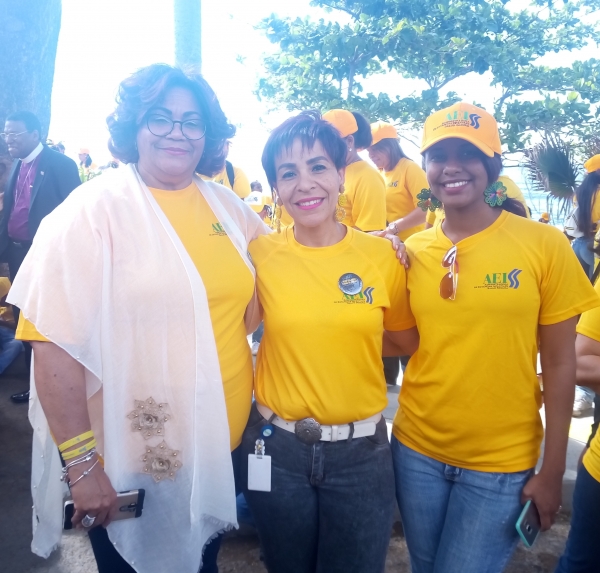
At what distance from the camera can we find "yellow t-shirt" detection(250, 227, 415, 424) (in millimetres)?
1760

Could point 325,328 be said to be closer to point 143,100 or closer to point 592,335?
point 592,335

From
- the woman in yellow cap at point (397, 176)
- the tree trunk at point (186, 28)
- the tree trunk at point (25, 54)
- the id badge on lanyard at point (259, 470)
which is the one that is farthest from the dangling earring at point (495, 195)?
the tree trunk at point (25, 54)

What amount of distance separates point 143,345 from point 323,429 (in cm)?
67

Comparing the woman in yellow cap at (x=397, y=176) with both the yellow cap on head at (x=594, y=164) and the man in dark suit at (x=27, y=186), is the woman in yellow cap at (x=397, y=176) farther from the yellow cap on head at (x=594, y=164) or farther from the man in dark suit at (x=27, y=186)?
the man in dark suit at (x=27, y=186)

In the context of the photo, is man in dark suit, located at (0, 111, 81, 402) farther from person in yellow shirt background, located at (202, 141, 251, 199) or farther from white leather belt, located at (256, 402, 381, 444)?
white leather belt, located at (256, 402, 381, 444)

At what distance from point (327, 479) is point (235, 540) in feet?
4.66

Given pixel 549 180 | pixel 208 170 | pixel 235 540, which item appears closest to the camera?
pixel 208 170

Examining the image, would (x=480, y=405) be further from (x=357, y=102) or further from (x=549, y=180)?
(x=357, y=102)

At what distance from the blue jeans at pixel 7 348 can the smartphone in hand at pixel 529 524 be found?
450 cm

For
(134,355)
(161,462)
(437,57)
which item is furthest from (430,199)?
(437,57)

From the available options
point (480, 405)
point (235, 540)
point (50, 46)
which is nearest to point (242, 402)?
point (480, 405)

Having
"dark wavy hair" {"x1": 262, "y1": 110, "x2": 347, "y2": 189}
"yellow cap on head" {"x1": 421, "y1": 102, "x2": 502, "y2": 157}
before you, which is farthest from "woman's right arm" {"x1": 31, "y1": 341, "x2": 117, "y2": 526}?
"yellow cap on head" {"x1": 421, "y1": 102, "x2": 502, "y2": 157}

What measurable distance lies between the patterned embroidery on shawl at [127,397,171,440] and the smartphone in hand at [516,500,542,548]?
1.20 m

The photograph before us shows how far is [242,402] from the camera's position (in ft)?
6.19
